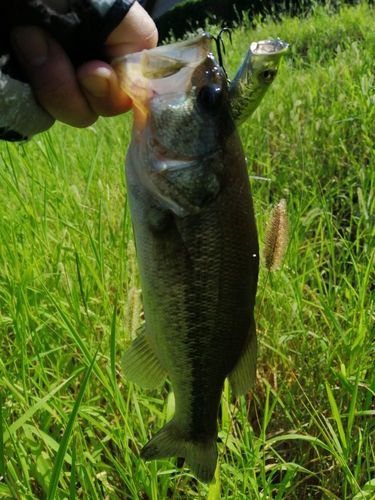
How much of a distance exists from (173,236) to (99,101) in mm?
367

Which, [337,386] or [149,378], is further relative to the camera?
[337,386]

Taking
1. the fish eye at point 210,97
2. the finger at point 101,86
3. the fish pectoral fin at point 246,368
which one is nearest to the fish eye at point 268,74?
the fish eye at point 210,97

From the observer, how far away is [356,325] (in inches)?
60.7

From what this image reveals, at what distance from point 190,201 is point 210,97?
0.22m

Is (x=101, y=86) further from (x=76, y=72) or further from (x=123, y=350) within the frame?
(x=123, y=350)

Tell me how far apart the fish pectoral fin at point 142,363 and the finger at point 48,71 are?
1.77 ft

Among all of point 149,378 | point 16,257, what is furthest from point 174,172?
point 16,257

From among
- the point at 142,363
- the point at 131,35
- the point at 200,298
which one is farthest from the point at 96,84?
the point at 142,363

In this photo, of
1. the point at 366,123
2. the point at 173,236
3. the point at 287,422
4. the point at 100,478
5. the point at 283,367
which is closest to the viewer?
the point at 173,236

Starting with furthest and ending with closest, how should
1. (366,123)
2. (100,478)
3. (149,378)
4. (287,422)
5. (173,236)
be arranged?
(366,123)
(287,422)
(100,478)
(149,378)
(173,236)

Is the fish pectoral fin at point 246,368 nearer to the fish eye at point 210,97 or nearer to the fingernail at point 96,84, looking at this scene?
the fish eye at point 210,97

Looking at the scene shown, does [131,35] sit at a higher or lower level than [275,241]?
higher

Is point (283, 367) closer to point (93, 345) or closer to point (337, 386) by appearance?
point (337, 386)

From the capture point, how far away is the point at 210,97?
106 cm
